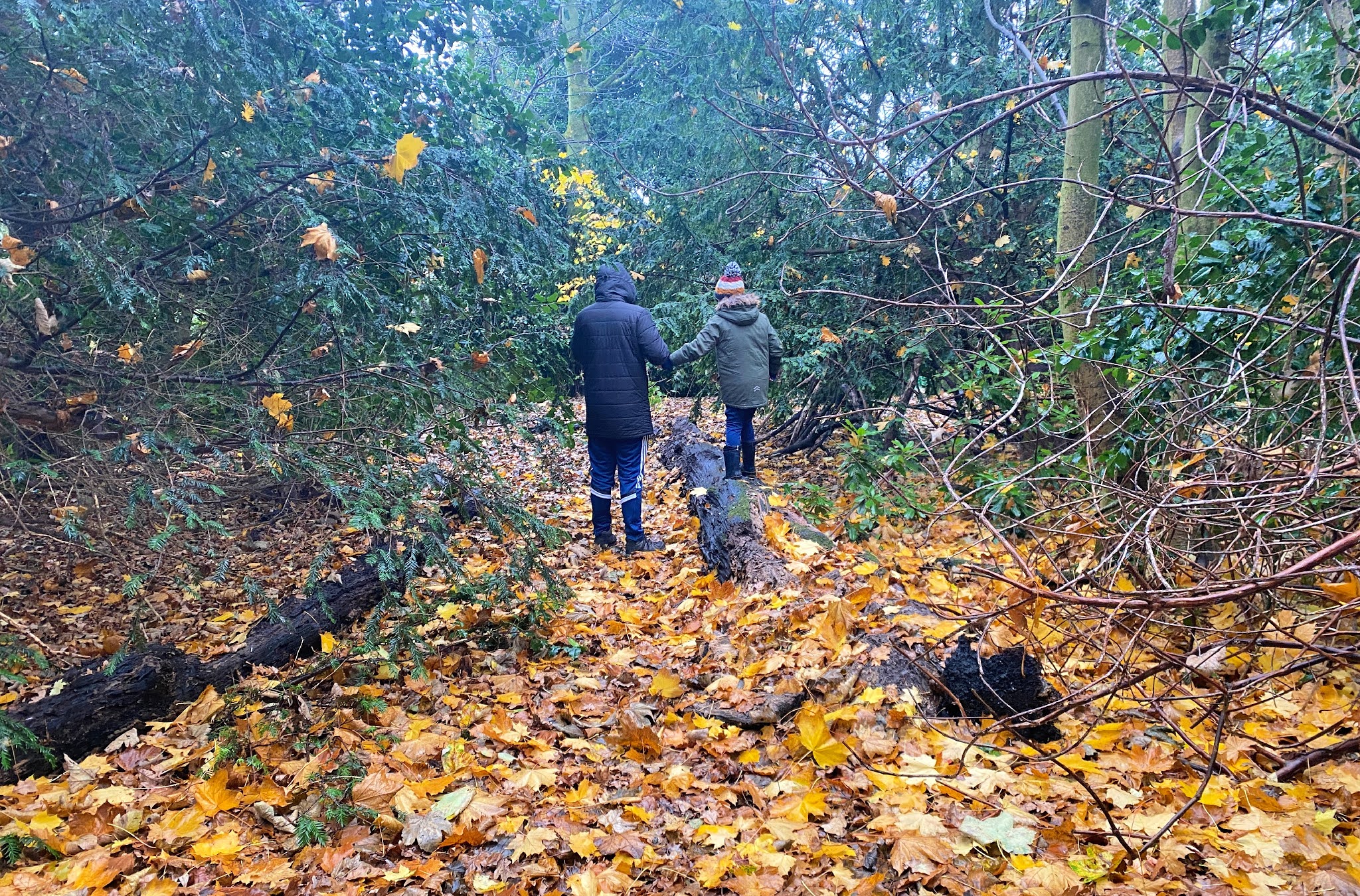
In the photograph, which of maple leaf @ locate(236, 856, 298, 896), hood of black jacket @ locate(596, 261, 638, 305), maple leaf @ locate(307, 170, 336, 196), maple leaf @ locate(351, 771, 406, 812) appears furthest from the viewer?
hood of black jacket @ locate(596, 261, 638, 305)

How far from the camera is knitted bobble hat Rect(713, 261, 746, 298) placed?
6660 millimetres

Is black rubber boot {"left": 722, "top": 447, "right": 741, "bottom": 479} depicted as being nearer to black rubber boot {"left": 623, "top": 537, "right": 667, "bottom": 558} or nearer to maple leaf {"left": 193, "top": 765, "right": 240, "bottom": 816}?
black rubber boot {"left": 623, "top": 537, "right": 667, "bottom": 558}

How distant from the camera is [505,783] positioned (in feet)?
9.05

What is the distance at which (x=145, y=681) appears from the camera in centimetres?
328

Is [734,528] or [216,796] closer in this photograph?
[216,796]

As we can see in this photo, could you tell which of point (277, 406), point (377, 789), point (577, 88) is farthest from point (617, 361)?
point (577, 88)

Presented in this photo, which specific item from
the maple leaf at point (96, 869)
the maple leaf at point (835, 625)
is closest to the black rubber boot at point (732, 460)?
the maple leaf at point (835, 625)

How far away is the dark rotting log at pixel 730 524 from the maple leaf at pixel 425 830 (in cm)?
228

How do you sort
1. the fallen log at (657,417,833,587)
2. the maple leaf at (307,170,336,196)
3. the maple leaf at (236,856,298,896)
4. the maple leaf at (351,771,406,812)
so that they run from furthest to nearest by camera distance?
the fallen log at (657,417,833,587), the maple leaf at (307,170,336,196), the maple leaf at (351,771,406,812), the maple leaf at (236,856,298,896)

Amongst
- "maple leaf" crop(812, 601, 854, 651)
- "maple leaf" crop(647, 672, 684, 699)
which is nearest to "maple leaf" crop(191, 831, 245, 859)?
"maple leaf" crop(647, 672, 684, 699)

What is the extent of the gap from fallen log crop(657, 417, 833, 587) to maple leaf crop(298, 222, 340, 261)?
286 centimetres

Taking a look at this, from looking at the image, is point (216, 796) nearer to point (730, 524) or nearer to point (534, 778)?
point (534, 778)

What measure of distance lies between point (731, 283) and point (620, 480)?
2177mm

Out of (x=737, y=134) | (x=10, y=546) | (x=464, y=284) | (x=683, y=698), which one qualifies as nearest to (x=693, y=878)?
(x=683, y=698)
